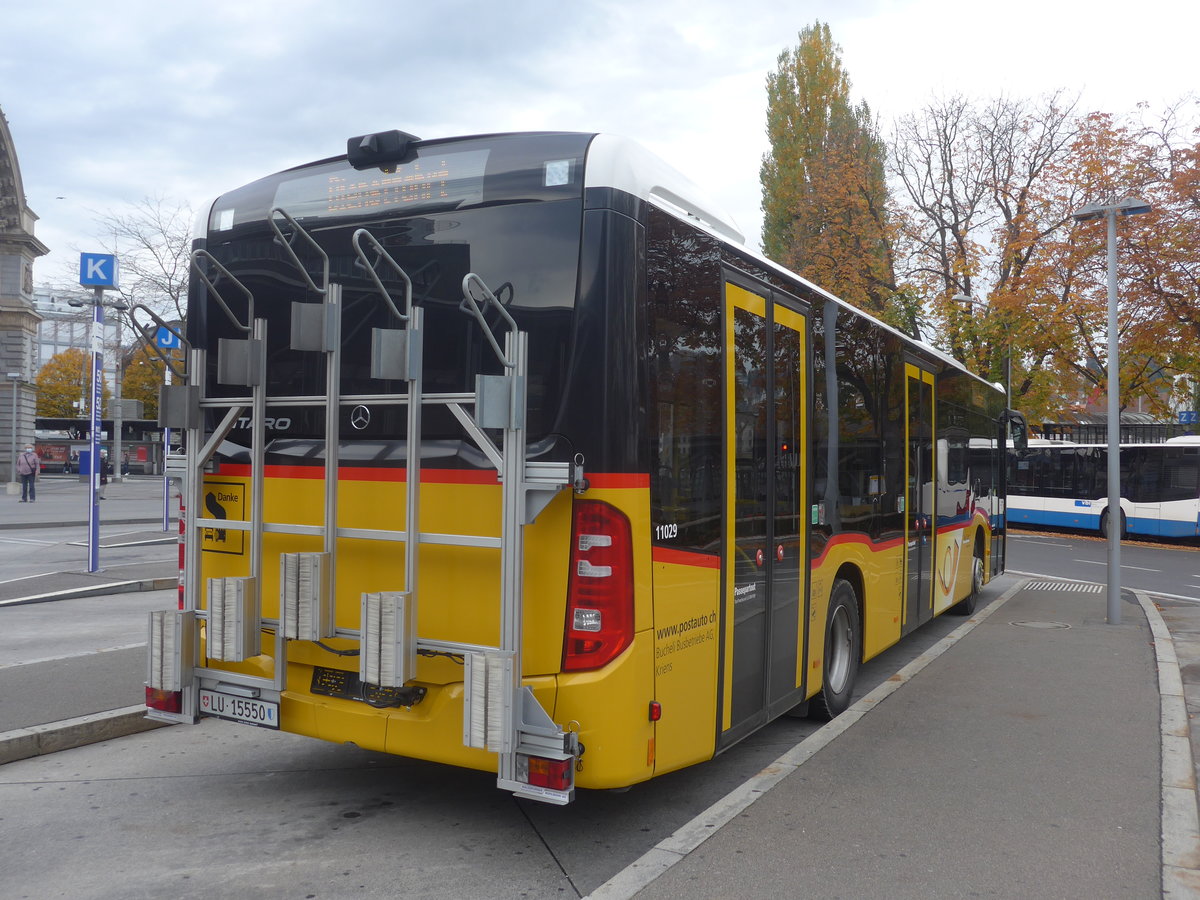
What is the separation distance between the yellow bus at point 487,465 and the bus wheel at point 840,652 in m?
1.06

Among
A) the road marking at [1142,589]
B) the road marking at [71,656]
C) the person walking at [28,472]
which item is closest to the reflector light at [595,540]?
the road marking at [71,656]

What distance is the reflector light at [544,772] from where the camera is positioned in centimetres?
402

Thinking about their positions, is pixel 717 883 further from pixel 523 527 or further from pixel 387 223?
pixel 387 223

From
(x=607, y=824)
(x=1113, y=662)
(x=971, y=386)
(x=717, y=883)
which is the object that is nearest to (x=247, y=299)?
(x=607, y=824)

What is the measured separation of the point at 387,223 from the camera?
471cm

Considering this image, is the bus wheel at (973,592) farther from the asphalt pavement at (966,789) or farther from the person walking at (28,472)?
the person walking at (28,472)

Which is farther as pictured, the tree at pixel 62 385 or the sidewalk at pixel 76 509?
the tree at pixel 62 385

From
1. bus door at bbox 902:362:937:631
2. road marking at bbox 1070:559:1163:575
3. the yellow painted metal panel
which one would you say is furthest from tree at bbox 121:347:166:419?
the yellow painted metal panel

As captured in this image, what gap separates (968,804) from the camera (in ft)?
16.8

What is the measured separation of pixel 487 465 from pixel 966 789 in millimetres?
3185

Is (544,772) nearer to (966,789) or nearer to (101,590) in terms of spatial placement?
(966,789)

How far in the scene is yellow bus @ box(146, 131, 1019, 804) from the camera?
4117 mm

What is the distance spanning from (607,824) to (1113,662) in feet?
20.7

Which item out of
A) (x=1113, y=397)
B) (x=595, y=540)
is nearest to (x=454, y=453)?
(x=595, y=540)
